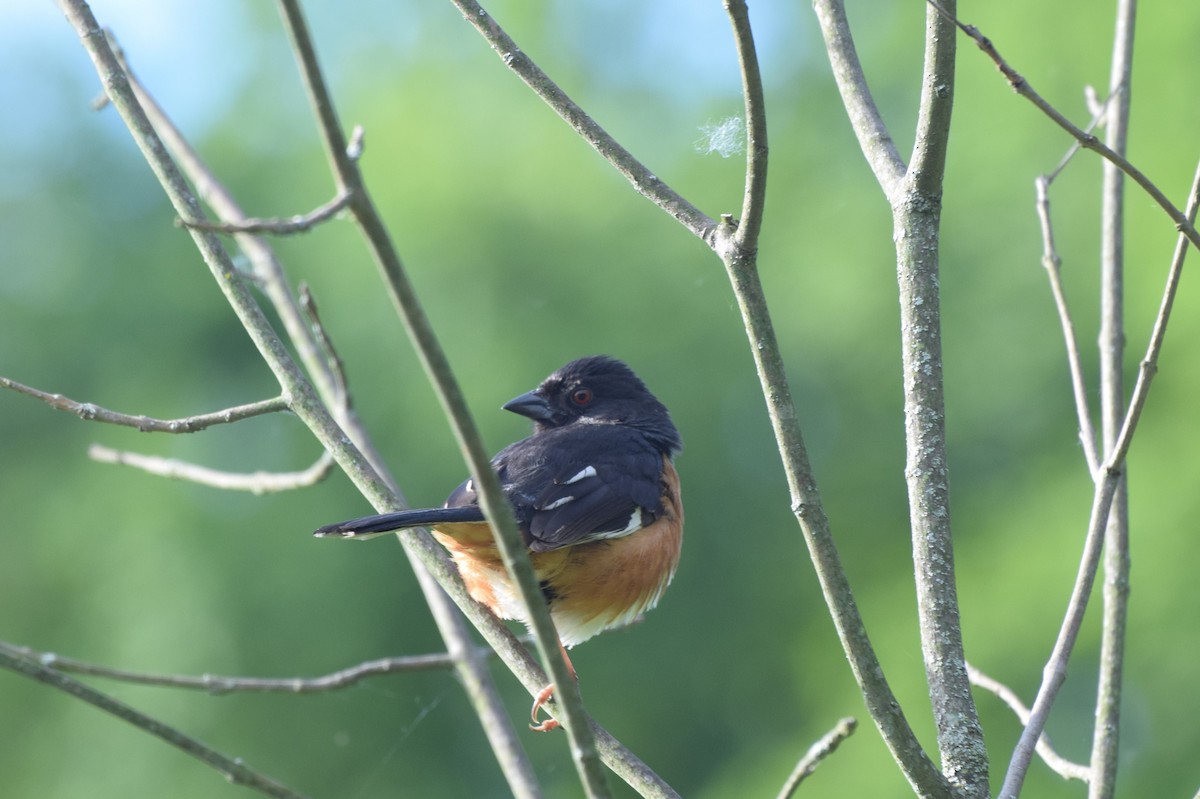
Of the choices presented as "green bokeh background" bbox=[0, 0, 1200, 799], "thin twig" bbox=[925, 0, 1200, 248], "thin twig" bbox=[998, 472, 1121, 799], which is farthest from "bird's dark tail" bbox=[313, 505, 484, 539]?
"green bokeh background" bbox=[0, 0, 1200, 799]

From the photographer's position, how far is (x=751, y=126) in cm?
171

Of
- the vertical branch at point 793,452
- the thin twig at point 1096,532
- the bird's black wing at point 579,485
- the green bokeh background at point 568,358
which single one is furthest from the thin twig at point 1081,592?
the green bokeh background at point 568,358

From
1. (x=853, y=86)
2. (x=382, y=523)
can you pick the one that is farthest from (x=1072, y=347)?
(x=382, y=523)

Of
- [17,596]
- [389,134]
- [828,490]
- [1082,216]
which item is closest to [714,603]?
[828,490]

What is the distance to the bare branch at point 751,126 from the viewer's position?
163cm

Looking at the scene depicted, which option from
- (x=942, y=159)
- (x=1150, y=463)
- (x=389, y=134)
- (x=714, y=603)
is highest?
(x=389, y=134)

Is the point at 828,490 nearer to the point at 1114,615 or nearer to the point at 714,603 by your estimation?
the point at 714,603

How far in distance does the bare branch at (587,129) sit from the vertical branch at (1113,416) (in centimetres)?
84

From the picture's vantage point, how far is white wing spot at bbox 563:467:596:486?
325 centimetres

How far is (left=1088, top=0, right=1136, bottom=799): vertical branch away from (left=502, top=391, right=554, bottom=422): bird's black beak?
205 cm

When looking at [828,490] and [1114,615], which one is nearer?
[1114,615]

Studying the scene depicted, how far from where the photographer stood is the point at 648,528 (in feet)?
11.2

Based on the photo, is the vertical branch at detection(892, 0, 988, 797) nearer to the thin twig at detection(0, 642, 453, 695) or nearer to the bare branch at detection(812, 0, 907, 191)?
the bare branch at detection(812, 0, 907, 191)

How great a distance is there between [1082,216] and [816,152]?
303cm
